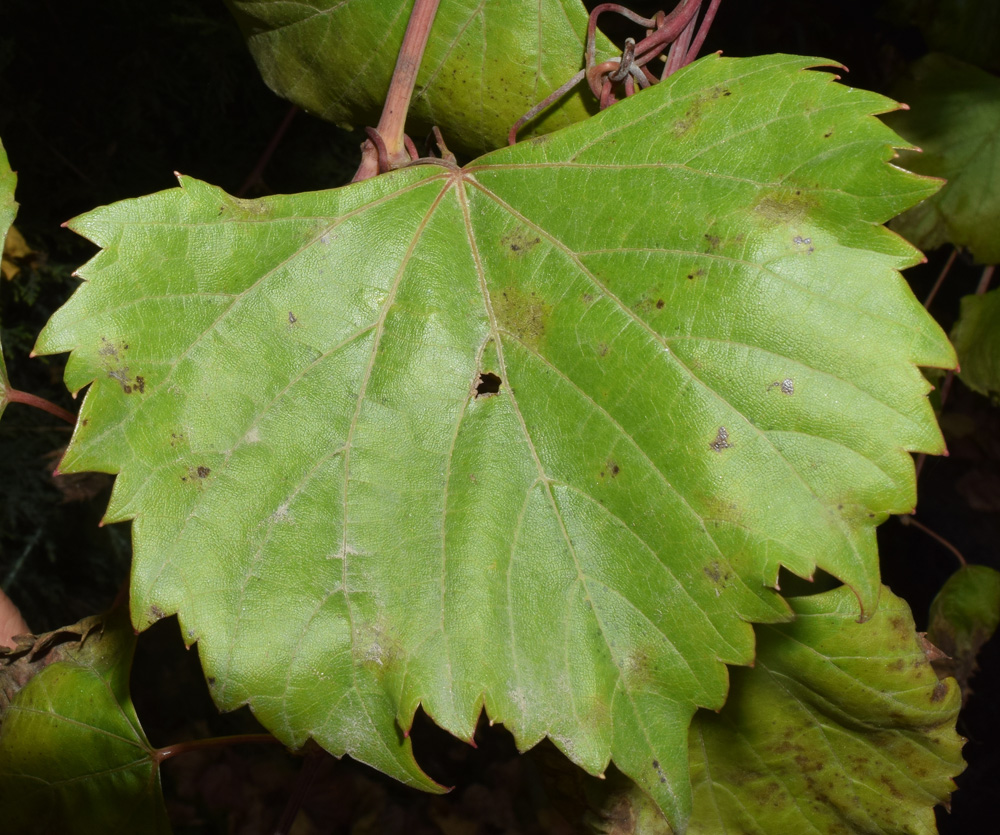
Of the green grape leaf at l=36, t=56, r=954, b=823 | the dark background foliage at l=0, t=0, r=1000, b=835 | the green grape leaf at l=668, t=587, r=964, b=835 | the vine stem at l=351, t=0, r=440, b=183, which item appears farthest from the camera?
the dark background foliage at l=0, t=0, r=1000, b=835

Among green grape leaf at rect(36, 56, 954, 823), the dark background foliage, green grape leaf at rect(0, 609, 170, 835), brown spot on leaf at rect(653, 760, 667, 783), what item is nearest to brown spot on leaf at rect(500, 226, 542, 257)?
green grape leaf at rect(36, 56, 954, 823)

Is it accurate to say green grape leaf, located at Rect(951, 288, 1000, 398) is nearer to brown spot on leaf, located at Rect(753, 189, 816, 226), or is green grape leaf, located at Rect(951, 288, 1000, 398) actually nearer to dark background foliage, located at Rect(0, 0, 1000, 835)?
dark background foliage, located at Rect(0, 0, 1000, 835)

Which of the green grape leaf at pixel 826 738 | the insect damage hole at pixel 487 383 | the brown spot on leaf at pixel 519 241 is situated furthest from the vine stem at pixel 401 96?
the green grape leaf at pixel 826 738

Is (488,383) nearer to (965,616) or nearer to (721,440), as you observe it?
(721,440)

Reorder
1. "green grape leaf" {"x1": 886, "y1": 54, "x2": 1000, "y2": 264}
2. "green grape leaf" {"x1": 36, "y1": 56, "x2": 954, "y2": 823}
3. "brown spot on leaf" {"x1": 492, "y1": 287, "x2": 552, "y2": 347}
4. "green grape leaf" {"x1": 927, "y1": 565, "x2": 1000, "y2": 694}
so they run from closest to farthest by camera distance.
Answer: "green grape leaf" {"x1": 36, "y1": 56, "x2": 954, "y2": 823} < "brown spot on leaf" {"x1": 492, "y1": 287, "x2": 552, "y2": 347} < "green grape leaf" {"x1": 886, "y1": 54, "x2": 1000, "y2": 264} < "green grape leaf" {"x1": 927, "y1": 565, "x2": 1000, "y2": 694}

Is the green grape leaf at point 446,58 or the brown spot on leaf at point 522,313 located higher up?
the green grape leaf at point 446,58

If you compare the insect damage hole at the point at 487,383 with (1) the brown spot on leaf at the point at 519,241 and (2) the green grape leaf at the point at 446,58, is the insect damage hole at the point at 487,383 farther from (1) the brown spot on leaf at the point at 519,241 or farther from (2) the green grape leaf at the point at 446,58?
(2) the green grape leaf at the point at 446,58

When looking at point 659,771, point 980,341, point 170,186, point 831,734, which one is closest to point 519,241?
point 659,771
